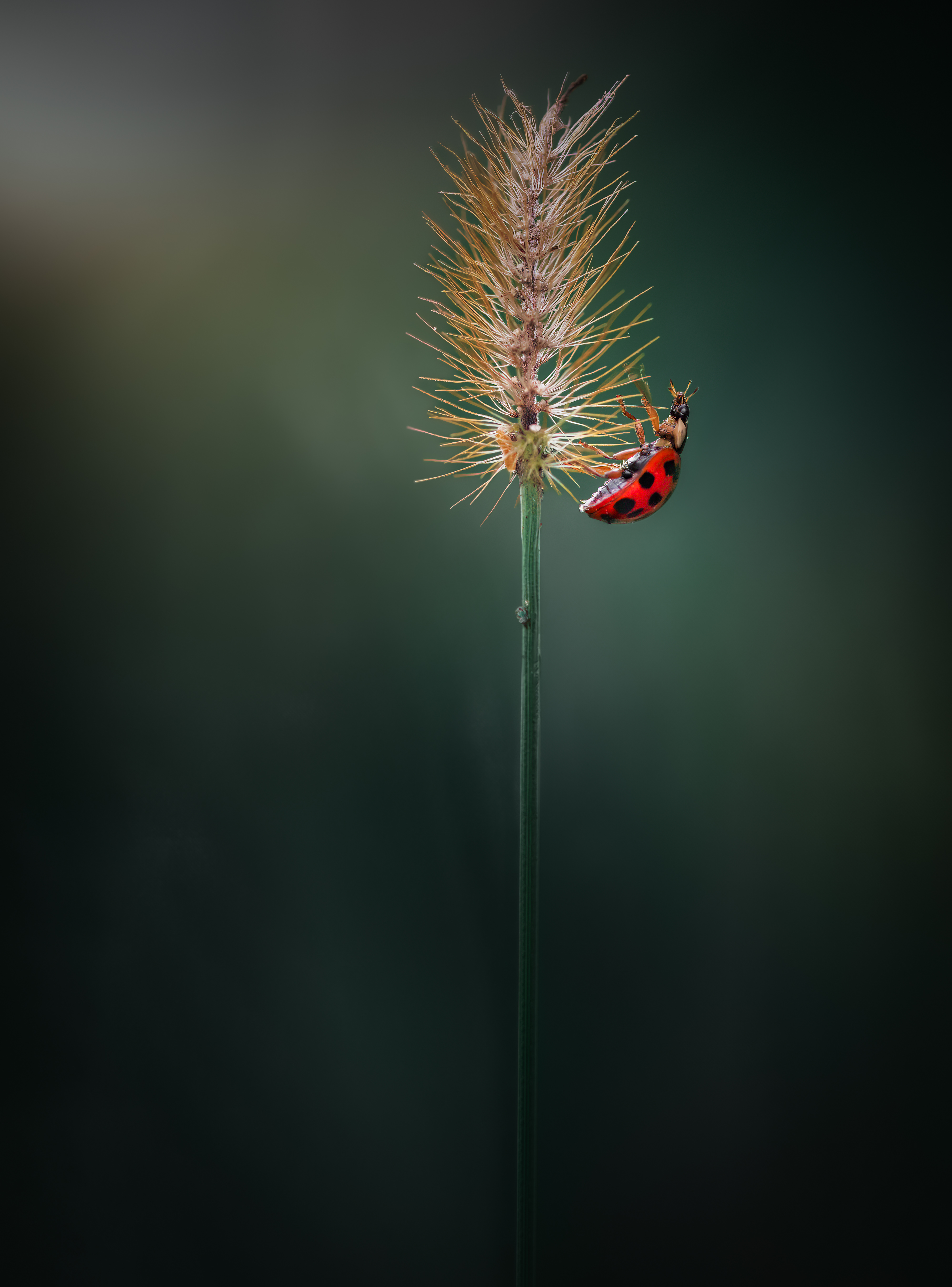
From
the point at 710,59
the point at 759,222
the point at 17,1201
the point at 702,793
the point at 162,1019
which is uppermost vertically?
the point at 710,59

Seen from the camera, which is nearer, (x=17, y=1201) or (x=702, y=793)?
(x=17, y=1201)

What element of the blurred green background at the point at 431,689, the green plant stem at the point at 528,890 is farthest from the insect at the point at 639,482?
the blurred green background at the point at 431,689

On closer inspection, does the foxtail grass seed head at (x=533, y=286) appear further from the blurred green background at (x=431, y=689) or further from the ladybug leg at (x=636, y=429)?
the blurred green background at (x=431, y=689)

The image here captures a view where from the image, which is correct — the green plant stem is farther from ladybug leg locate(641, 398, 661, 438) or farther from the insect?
ladybug leg locate(641, 398, 661, 438)

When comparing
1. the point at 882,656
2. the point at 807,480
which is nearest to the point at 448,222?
the point at 807,480

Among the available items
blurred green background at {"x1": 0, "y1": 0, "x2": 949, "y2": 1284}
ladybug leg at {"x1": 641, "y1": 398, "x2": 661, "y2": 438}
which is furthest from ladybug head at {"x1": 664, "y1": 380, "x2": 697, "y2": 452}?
blurred green background at {"x1": 0, "y1": 0, "x2": 949, "y2": 1284}

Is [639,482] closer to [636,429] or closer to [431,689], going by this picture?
[636,429]

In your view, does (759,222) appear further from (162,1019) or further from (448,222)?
(162,1019)

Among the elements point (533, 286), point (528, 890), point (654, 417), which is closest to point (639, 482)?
point (654, 417)
